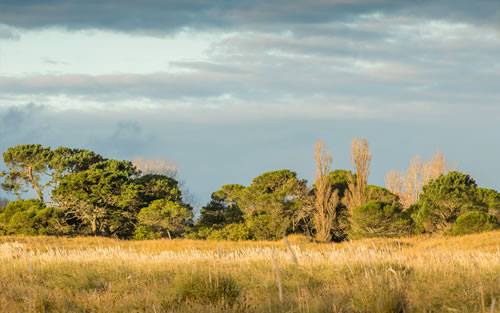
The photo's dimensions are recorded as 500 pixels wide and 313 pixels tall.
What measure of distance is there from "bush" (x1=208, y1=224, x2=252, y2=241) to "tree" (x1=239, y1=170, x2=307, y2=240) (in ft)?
1.41

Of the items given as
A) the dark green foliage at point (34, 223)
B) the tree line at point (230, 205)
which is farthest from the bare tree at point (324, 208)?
the dark green foliage at point (34, 223)

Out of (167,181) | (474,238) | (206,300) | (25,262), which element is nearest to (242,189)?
(167,181)

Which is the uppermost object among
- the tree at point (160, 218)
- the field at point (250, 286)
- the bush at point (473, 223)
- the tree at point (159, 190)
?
the tree at point (159, 190)

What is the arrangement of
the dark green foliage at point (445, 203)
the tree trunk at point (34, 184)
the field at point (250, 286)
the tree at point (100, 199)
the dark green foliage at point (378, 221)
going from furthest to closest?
the tree trunk at point (34, 184) → the tree at point (100, 199) → the dark green foliage at point (445, 203) → the dark green foliage at point (378, 221) → the field at point (250, 286)

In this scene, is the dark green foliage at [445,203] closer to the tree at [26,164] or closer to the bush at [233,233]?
the bush at [233,233]

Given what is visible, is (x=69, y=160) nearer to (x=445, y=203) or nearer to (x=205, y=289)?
(x=445, y=203)

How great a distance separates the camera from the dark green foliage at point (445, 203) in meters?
32.6

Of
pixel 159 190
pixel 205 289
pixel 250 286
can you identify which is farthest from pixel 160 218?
pixel 205 289

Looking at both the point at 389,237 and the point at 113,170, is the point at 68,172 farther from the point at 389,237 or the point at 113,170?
the point at 389,237

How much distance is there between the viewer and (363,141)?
37.9 metres

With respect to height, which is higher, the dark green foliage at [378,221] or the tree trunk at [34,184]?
the tree trunk at [34,184]

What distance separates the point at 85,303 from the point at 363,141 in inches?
1180

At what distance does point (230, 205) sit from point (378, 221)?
9.43 m

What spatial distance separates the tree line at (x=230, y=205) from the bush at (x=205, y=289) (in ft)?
77.8
